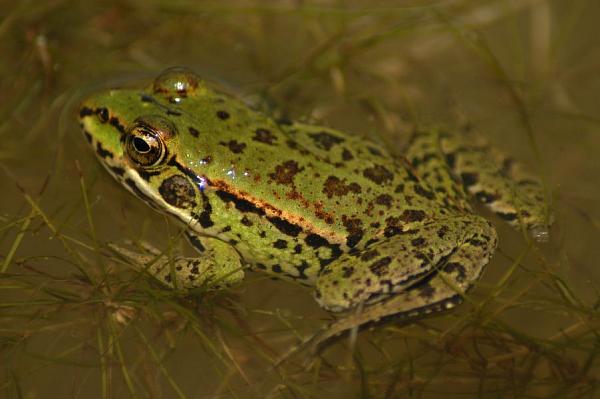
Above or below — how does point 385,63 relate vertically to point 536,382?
above

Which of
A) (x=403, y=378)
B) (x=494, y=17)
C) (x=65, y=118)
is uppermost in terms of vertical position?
(x=494, y=17)

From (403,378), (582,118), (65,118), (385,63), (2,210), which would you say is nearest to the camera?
(403,378)

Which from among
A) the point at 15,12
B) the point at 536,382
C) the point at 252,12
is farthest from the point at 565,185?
the point at 15,12

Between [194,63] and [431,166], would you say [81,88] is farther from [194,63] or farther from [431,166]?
[431,166]

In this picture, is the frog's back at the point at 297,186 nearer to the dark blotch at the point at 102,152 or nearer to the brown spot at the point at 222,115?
the brown spot at the point at 222,115

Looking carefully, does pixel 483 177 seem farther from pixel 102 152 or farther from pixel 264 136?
pixel 102 152

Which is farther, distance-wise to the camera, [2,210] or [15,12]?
[15,12]

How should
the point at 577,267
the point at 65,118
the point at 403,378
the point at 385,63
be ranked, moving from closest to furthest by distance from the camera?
Result: 1. the point at 403,378
2. the point at 577,267
3. the point at 65,118
4. the point at 385,63
